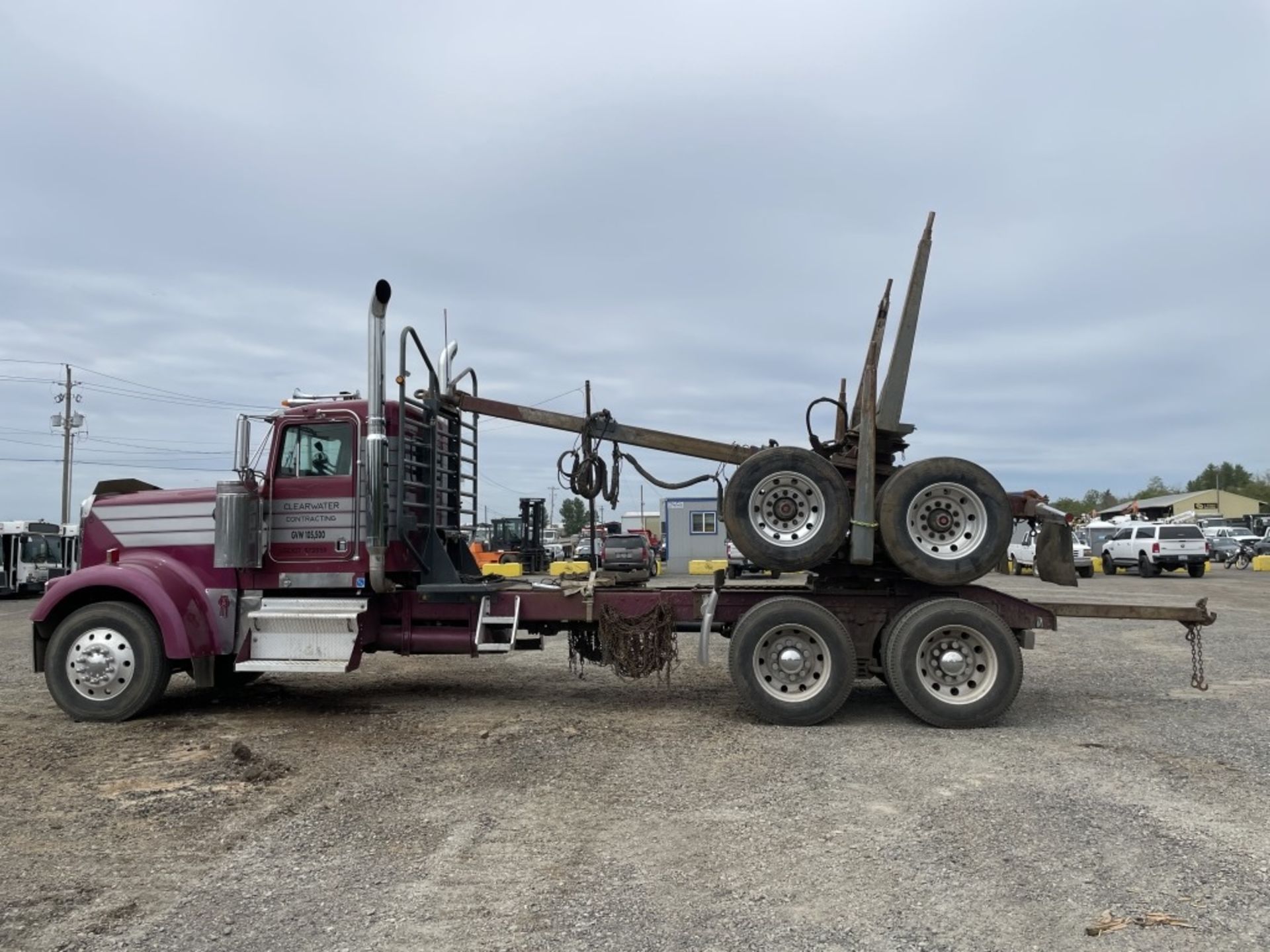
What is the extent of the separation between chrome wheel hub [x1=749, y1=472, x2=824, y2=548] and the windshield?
26800mm

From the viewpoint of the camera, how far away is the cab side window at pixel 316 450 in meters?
8.00

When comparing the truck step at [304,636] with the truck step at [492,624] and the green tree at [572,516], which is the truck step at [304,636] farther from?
the green tree at [572,516]

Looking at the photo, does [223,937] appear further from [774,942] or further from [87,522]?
[87,522]

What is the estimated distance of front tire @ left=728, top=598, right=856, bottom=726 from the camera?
738cm

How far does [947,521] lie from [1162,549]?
28039 mm

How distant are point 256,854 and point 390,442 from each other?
12.9ft

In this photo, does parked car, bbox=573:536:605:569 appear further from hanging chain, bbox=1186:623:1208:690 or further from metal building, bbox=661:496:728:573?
hanging chain, bbox=1186:623:1208:690

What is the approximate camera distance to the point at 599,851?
15.1 feet

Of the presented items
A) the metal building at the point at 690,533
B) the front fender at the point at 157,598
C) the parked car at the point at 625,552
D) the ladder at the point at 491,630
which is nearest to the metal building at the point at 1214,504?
the metal building at the point at 690,533

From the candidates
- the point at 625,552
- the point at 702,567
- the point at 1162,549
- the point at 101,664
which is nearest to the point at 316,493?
the point at 101,664

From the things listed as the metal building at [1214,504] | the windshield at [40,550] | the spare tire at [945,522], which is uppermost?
the metal building at [1214,504]

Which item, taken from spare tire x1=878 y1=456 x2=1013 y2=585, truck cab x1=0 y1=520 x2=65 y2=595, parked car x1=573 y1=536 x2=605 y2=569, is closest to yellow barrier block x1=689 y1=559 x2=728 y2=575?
parked car x1=573 y1=536 x2=605 y2=569

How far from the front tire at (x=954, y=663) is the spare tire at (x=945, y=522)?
302mm

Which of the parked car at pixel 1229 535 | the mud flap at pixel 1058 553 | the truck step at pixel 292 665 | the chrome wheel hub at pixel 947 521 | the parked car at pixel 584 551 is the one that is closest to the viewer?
the chrome wheel hub at pixel 947 521
